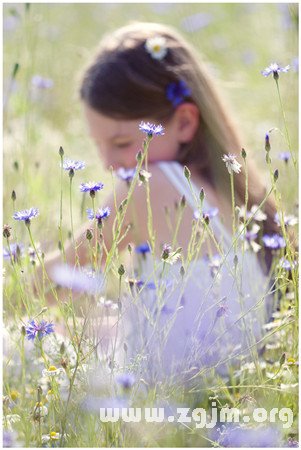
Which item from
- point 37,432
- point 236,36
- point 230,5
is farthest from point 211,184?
point 230,5

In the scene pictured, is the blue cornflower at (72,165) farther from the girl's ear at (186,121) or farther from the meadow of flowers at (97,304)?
the girl's ear at (186,121)

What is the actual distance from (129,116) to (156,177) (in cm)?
22

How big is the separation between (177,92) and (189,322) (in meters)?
0.56

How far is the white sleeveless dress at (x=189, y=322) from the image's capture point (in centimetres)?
107

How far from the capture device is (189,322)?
1570 mm

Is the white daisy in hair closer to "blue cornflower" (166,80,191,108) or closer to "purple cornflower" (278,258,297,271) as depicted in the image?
"blue cornflower" (166,80,191,108)

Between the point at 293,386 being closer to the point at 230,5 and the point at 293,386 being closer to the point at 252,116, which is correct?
the point at 252,116

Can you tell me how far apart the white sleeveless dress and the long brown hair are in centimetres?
13

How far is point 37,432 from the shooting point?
3.67 feet

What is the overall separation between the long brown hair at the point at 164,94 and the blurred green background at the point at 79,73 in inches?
2.6

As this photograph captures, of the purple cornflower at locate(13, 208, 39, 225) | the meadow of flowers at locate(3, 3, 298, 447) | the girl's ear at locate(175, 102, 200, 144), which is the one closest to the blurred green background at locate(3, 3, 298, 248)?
the meadow of flowers at locate(3, 3, 298, 447)

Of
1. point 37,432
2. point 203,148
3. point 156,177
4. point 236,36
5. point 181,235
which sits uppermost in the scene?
point 236,36

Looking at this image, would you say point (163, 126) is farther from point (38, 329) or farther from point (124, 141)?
point (38, 329)

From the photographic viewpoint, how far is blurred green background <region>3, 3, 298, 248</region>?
6.01 ft
